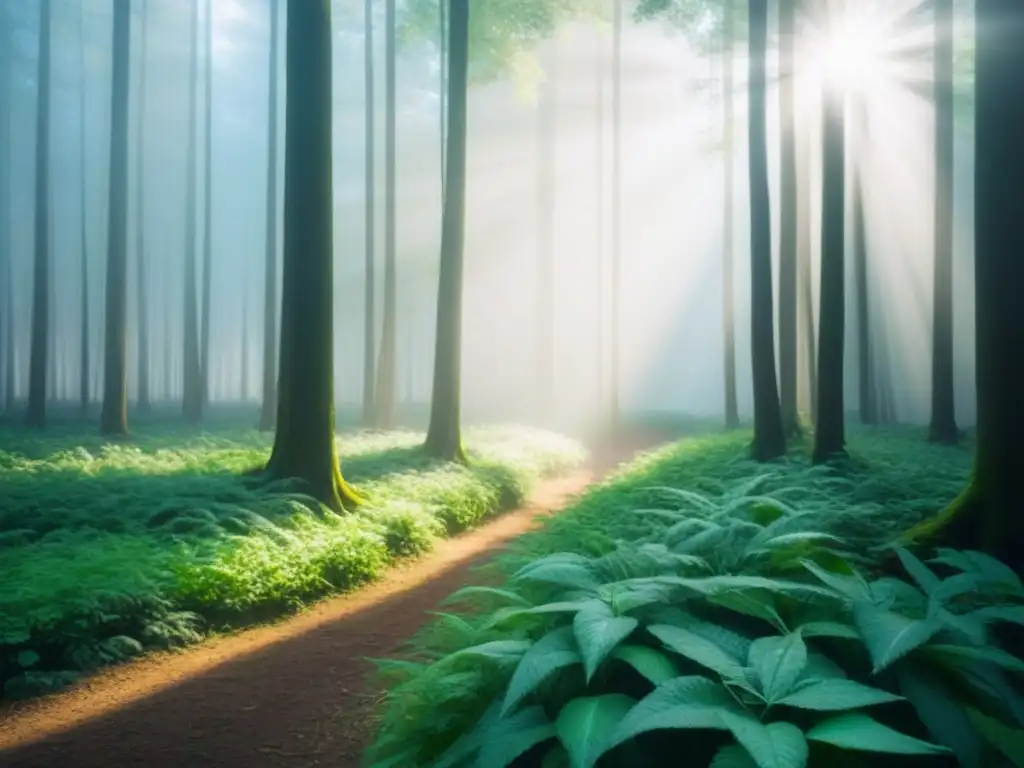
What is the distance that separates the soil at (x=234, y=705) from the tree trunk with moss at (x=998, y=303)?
426 centimetres

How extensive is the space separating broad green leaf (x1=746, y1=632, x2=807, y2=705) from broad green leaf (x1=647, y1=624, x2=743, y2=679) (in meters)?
0.08

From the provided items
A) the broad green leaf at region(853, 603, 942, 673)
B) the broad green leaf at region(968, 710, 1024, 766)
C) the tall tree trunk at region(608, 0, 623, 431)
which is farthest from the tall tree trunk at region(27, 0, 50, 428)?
the broad green leaf at region(968, 710, 1024, 766)

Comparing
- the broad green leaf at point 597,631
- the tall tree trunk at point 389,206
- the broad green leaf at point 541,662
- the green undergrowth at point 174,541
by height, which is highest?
the tall tree trunk at point 389,206

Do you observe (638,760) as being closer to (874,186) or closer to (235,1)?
(874,186)

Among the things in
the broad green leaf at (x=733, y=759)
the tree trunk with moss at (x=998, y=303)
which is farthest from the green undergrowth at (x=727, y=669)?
the tree trunk with moss at (x=998, y=303)

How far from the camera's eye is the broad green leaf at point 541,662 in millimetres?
2598

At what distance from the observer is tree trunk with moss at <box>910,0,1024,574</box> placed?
4.84 metres

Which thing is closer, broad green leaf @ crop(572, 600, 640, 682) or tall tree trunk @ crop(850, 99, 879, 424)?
broad green leaf @ crop(572, 600, 640, 682)

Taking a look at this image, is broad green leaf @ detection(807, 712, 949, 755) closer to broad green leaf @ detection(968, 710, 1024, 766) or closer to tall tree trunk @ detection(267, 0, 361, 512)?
broad green leaf @ detection(968, 710, 1024, 766)

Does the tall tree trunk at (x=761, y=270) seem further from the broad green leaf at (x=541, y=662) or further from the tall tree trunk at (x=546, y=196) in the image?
the tall tree trunk at (x=546, y=196)

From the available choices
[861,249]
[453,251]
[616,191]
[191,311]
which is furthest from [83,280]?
[861,249]

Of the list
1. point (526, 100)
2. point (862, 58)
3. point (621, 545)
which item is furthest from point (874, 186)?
point (621, 545)

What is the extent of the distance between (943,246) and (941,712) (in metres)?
15.1

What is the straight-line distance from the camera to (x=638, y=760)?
2471mm
